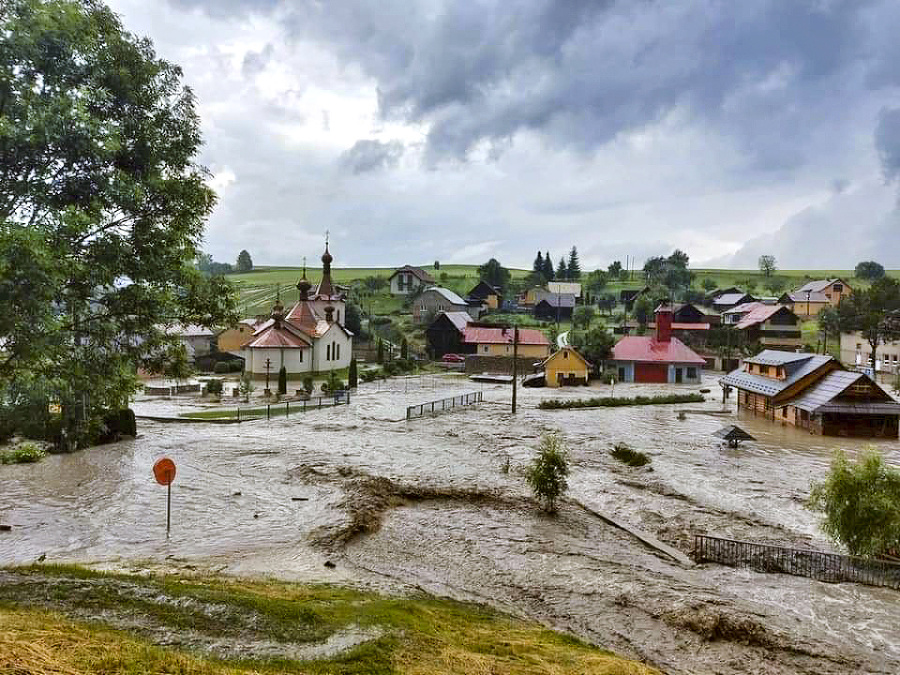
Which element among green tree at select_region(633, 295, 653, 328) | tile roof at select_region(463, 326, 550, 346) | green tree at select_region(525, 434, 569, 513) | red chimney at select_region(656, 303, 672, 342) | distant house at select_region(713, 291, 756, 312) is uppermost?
distant house at select_region(713, 291, 756, 312)

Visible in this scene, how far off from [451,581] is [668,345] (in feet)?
173

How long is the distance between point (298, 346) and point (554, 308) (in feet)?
194

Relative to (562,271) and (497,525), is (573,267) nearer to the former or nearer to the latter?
(562,271)

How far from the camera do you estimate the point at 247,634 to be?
7738mm

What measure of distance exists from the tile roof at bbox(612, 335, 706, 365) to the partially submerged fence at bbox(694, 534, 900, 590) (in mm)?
45722

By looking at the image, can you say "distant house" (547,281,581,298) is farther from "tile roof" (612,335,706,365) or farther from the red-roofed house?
the red-roofed house

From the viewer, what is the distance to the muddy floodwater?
10.6 metres

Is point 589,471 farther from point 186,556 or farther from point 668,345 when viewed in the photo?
point 668,345

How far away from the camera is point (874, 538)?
12898 millimetres

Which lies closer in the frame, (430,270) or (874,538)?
(874,538)

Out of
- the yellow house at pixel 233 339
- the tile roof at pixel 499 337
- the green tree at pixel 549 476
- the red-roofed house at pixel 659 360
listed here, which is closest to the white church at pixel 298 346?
the yellow house at pixel 233 339

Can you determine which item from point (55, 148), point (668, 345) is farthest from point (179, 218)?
point (668, 345)

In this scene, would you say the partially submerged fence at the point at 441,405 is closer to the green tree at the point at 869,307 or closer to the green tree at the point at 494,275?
the green tree at the point at 869,307

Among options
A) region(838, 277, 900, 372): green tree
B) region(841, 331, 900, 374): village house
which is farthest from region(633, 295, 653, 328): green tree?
region(841, 331, 900, 374): village house
